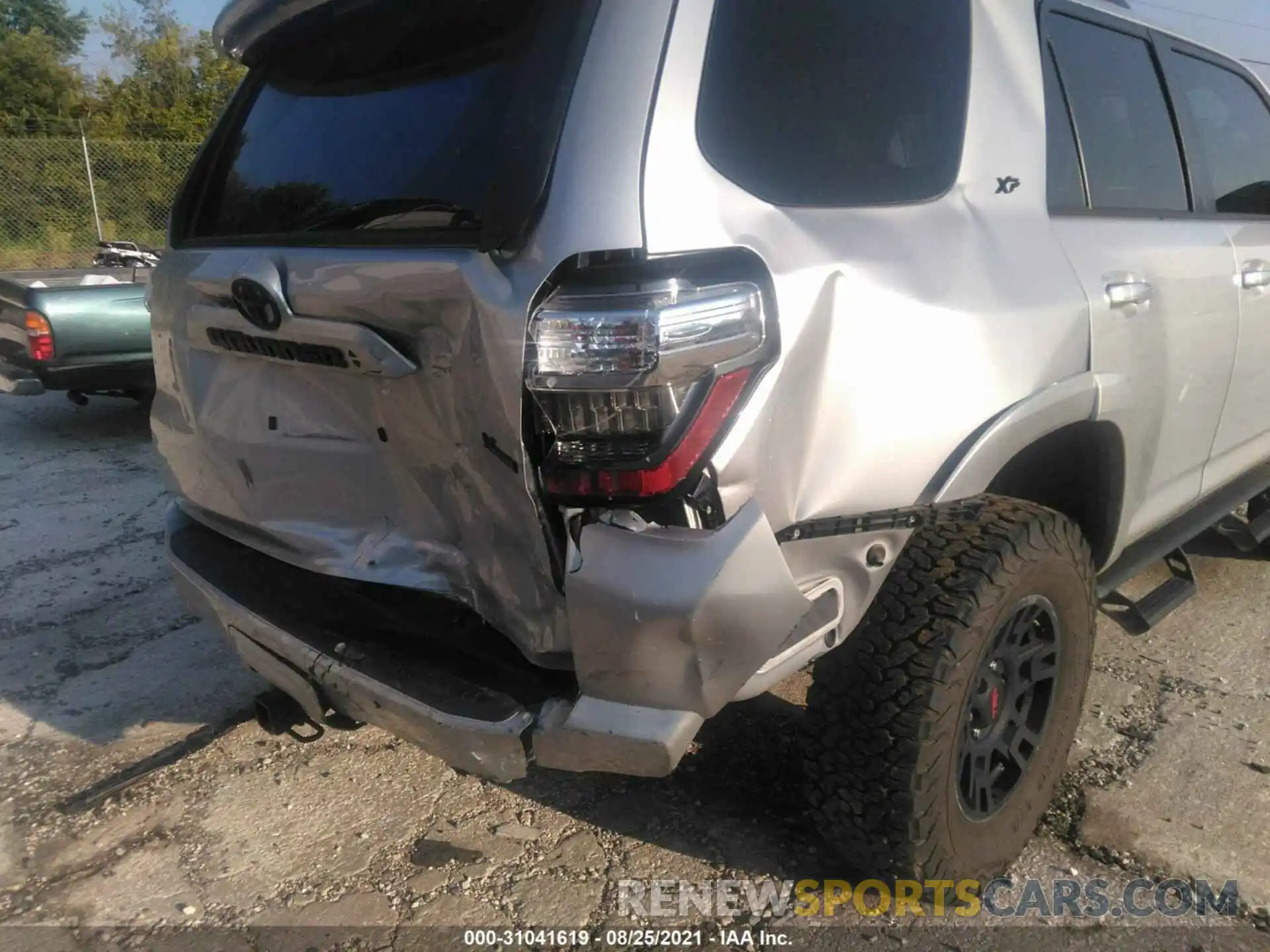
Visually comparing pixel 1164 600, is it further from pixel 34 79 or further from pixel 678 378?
pixel 34 79

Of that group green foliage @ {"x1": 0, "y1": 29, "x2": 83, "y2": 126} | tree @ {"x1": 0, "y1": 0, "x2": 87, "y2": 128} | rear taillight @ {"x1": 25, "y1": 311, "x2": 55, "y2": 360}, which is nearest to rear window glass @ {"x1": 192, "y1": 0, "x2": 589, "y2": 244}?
rear taillight @ {"x1": 25, "y1": 311, "x2": 55, "y2": 360}

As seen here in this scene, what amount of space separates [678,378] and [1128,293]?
139cm

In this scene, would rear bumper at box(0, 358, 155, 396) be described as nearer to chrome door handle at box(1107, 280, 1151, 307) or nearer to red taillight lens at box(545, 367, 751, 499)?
red taillight lens at box(545, 367, 751, 499)

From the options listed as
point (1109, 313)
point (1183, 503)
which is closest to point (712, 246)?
point (1109, 313)

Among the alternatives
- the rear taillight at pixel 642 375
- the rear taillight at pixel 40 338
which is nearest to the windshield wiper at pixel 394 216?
the rear taillight at pixel 642 375

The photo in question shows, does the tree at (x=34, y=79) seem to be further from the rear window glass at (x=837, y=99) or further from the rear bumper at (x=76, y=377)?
the rear window glass at (x=837, y=99)

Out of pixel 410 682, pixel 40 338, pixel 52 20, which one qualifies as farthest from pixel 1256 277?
pixel 52 20

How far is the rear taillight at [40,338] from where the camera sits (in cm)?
645

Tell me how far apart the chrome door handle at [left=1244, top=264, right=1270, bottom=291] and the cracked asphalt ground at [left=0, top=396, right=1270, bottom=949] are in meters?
1.26

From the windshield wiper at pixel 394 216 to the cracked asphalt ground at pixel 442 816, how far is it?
1.53 meters

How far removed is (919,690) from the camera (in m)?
1.99

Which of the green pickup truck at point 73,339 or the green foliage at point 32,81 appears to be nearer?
the green pickup truck at point 73,339

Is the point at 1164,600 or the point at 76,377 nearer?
the point at 1164,600

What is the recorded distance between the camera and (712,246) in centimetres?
167
